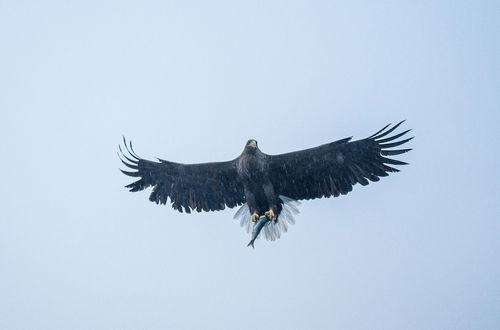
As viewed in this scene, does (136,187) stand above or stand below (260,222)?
above

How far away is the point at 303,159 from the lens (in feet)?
43.2

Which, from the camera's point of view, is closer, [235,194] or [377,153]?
[377,153]

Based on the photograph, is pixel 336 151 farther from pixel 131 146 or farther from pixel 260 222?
pixel 131 146

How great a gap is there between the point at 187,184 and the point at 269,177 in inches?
57.0

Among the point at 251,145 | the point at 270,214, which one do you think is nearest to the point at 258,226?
the point at 270,214

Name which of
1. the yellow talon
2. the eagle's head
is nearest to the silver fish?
the yellow talon

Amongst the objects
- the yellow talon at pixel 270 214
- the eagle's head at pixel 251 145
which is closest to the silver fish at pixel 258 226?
the yellow talon at pixel 270 214

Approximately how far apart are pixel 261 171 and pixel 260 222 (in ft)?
2.68

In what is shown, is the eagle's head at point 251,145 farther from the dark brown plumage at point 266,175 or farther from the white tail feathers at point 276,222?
the white tail feathers at point 276,222

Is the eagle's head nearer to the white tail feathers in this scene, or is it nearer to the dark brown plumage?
the dark brown plumage

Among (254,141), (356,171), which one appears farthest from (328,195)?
(254,141)

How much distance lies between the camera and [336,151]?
1298 cm

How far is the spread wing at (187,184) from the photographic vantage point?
535 inches

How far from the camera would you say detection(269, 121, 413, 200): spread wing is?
42.1 feet
